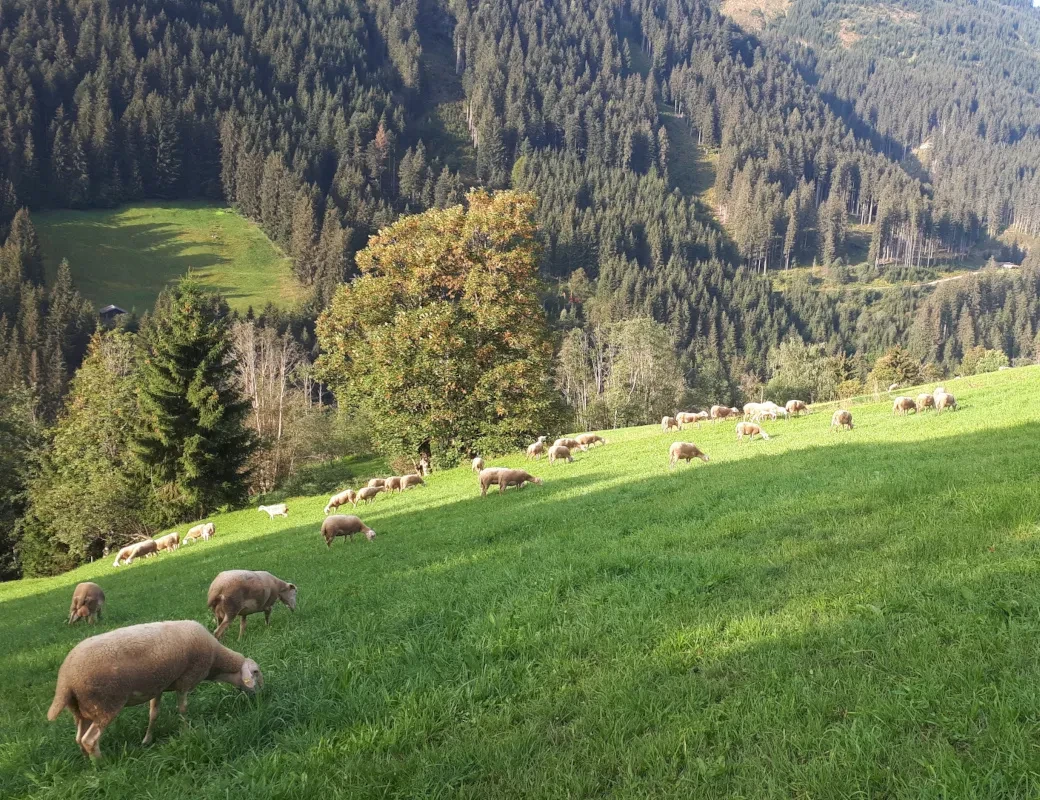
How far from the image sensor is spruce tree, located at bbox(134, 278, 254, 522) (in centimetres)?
4228

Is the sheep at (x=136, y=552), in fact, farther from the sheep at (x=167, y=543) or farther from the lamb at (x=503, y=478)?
the lamb at (x=503, y=478)

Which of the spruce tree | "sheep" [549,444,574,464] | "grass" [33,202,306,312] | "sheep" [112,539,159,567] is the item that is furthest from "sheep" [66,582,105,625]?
"grass" [33,202,306,312]

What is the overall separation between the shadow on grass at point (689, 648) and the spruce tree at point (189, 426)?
32.4 m

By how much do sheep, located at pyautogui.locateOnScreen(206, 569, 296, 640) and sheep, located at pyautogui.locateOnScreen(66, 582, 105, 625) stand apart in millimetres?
7001

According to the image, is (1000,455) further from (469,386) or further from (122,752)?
(469,386)

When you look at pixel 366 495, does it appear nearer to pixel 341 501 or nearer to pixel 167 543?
pixel 341 501

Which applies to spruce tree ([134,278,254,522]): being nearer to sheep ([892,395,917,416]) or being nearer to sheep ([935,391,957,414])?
sheep ([892,395,917,416])

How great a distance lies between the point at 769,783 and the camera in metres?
3.93

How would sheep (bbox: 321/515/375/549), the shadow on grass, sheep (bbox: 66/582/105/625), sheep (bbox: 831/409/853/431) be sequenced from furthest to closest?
1. sheep (bbox: 831/409/853/431)
2. sheep (bbox: 321/515/375/549)
3. sheep (bbox: 66/582/105/625)
4. the shadow on grass

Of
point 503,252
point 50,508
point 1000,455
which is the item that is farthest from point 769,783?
point 50,508

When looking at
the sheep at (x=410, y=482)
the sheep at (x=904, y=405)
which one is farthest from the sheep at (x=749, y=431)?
the sheep at (x=410, y=482)

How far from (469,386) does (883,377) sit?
10293 centimetres

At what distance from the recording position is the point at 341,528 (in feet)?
61.8

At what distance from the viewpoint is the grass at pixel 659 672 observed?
422cm
